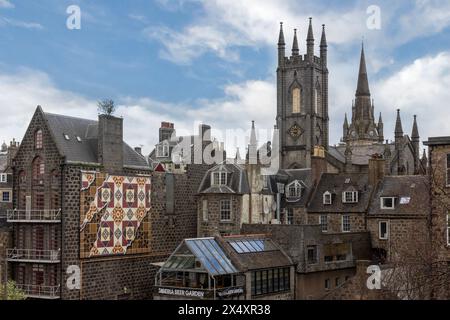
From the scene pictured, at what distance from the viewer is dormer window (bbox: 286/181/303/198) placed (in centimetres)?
5534

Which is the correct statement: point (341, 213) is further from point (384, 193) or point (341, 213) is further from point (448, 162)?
point (448, 162)

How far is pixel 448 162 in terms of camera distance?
34.3 meters

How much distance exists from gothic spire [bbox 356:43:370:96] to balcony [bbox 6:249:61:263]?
86.9m

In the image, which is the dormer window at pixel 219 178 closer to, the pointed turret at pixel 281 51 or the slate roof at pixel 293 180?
the slate roof at pixel 293 180

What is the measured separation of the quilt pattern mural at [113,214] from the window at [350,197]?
1599 centimetres

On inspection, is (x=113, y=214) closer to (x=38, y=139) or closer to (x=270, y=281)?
(x=38, y=139)

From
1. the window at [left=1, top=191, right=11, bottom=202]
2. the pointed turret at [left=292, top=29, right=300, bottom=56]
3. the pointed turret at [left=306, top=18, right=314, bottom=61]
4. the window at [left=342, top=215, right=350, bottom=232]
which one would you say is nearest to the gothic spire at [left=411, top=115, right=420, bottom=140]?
the pointed turret at [left=306, top=18, right=314, bottom=61]

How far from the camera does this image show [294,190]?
55656 mm

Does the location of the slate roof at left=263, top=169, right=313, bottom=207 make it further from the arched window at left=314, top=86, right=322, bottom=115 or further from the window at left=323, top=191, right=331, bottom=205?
the arched window at left=314, top=86, right=322, bottom=115

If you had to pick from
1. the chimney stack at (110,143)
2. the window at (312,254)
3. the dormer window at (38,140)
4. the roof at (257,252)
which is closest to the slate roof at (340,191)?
the window at (312,254)

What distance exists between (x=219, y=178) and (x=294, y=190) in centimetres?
789

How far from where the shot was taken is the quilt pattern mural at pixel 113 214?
43.9 m

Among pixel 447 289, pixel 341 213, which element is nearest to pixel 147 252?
pixel 341 213

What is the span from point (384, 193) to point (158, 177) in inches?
709
